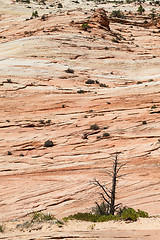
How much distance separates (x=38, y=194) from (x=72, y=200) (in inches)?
60.0

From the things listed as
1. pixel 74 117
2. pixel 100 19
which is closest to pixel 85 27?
pixel 100 19

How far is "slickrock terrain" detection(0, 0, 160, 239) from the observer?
38.6ft

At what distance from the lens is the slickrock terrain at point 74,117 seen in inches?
463

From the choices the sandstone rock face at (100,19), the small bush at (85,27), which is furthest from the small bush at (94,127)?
the sandstone rock face at (100,19)

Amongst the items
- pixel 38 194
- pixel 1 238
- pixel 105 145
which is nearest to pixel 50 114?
pixel 105 145

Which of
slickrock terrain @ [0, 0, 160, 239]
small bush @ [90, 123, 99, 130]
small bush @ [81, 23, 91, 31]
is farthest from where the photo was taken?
small bush @ [81, 23, 91, 31]

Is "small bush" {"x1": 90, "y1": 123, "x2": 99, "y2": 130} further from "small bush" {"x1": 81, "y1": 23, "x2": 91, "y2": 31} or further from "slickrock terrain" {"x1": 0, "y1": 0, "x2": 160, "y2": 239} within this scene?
"small bush" {"x1": 81, "y1": 23, "x2": 91, "y2": 31}

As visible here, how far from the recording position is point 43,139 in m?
16.9

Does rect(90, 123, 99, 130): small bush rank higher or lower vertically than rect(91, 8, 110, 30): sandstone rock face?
lower

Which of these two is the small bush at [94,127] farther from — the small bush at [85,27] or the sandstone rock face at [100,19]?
the sandstone rock face at [100,19]

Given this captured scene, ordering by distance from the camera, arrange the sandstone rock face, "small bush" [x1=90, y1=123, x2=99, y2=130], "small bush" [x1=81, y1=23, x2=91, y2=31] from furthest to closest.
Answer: the sandstone rock face, "small bush" [x1=81, y1=23, x2=91, y2=31], "small bush" [x1=90, y1=123, x2=99, y2=130]

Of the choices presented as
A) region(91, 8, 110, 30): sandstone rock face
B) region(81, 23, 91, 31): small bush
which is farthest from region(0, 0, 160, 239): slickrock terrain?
region(91, 8, 110, 30): sandstone rock face

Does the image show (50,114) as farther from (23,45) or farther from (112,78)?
(23,45)

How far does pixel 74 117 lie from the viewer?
1959 centimetres
